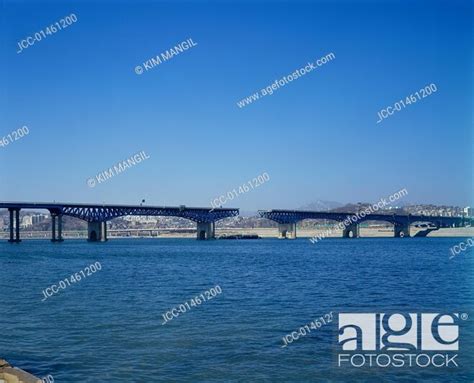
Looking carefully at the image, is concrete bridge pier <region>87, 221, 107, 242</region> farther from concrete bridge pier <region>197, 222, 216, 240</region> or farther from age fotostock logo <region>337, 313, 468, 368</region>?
age fotostock logo <region>337, 313, 468, 368</region>

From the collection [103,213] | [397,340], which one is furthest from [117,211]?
[397,340]

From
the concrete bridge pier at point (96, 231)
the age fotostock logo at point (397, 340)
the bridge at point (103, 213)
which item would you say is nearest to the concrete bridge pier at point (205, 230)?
the bridge at point (103, 213)

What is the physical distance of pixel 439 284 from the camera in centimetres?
4350

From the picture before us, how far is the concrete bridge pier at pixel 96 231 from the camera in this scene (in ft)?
549

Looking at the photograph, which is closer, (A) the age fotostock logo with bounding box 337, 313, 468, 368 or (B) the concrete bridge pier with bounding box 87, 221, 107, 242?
(A) the age fotostock logo with bounding box 337, 313, 468, 368

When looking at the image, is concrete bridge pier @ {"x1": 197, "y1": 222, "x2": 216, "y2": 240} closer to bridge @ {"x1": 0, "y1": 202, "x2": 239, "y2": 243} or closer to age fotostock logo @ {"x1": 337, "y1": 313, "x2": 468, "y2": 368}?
bridge @ {"x1": 0, "y1": 202, "x2": 239, "y2": 243}

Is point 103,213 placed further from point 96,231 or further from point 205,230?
point 205,230

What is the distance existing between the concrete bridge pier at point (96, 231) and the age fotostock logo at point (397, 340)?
478ft

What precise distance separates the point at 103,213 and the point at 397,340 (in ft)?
482

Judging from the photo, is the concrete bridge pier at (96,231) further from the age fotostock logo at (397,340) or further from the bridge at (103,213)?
the age fotostock logo at (397,340)

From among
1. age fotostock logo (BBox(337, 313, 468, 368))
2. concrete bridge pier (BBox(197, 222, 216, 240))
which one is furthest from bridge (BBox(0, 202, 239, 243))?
age fotostock logo (BBox(337, 313, 468, 368))

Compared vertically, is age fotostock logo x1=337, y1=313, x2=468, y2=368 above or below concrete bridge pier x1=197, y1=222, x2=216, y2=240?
below

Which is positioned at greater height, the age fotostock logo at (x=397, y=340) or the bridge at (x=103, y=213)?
the bridge at (x=103, y=213)

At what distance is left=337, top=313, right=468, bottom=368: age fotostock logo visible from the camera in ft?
62.1
